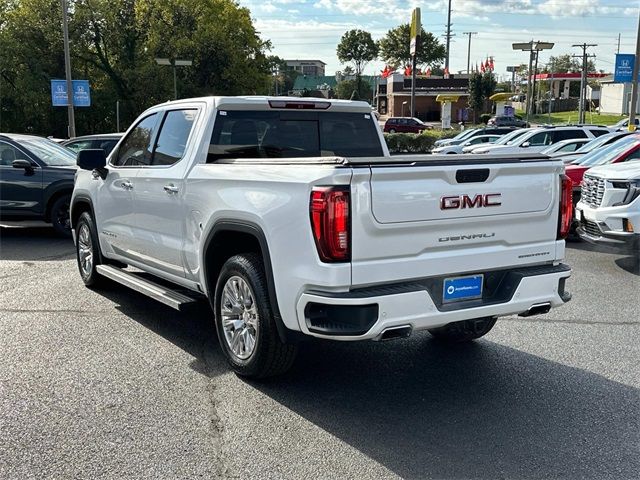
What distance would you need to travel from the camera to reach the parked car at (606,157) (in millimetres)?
10484

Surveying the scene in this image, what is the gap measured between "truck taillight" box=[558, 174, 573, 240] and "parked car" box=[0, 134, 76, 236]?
28.3 ft

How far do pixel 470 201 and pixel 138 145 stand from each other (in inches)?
136

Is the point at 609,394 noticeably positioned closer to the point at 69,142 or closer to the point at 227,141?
the point at 227,141

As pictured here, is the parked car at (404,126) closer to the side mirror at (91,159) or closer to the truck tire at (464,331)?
the side mirror at (91,159)

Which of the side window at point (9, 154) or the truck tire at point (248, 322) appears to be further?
the side window at point (9, 154)

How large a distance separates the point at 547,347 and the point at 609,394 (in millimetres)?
1011

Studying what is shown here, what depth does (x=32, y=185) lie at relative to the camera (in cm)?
1093

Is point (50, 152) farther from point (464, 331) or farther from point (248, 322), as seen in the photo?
point (464, 331)

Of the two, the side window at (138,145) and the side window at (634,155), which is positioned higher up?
the side window at (138,145)

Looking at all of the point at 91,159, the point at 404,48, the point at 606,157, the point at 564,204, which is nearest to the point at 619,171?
the point at 606,157

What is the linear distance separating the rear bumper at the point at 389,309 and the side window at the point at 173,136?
7.16 feet

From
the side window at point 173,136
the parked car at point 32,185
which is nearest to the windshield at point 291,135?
the side window at point 173,136

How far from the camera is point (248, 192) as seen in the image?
4.36m

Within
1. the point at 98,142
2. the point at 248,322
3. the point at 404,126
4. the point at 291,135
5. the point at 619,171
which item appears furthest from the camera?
the point at 404,126
